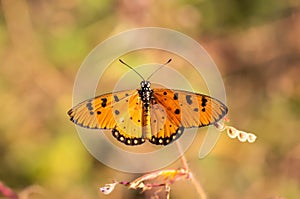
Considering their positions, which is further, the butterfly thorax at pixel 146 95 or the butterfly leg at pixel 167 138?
the butterfly thorax at pixel 146 95

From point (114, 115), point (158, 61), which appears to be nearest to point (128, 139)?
point (114, 115)

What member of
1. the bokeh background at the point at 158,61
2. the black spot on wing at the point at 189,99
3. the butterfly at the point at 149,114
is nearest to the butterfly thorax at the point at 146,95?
the butterfly at the point at 149,114

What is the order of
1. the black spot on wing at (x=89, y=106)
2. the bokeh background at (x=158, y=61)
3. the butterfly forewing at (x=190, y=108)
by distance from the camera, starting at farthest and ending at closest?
the bokeh background at (x=158, y=61)
the black spot on wing at (x=89, y=106)
the butterfly forewing at (x=190, y=108)

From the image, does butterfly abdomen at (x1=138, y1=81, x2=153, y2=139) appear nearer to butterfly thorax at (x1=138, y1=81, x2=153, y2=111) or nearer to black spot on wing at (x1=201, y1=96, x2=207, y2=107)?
butterfly thorax at (x1=138, y1=81, x2=153, y2=111)

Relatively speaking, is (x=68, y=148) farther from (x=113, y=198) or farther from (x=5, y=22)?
(x=5, y=22)

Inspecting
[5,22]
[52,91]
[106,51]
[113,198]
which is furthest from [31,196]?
[5,22]

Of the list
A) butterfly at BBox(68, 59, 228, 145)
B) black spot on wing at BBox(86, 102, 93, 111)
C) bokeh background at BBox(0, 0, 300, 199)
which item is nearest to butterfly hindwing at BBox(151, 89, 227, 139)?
butterfly at BBox(68, 59, 228, 145)

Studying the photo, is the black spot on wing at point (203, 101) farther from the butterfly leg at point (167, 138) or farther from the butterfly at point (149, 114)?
the butterfly leg at point (167, 138)
